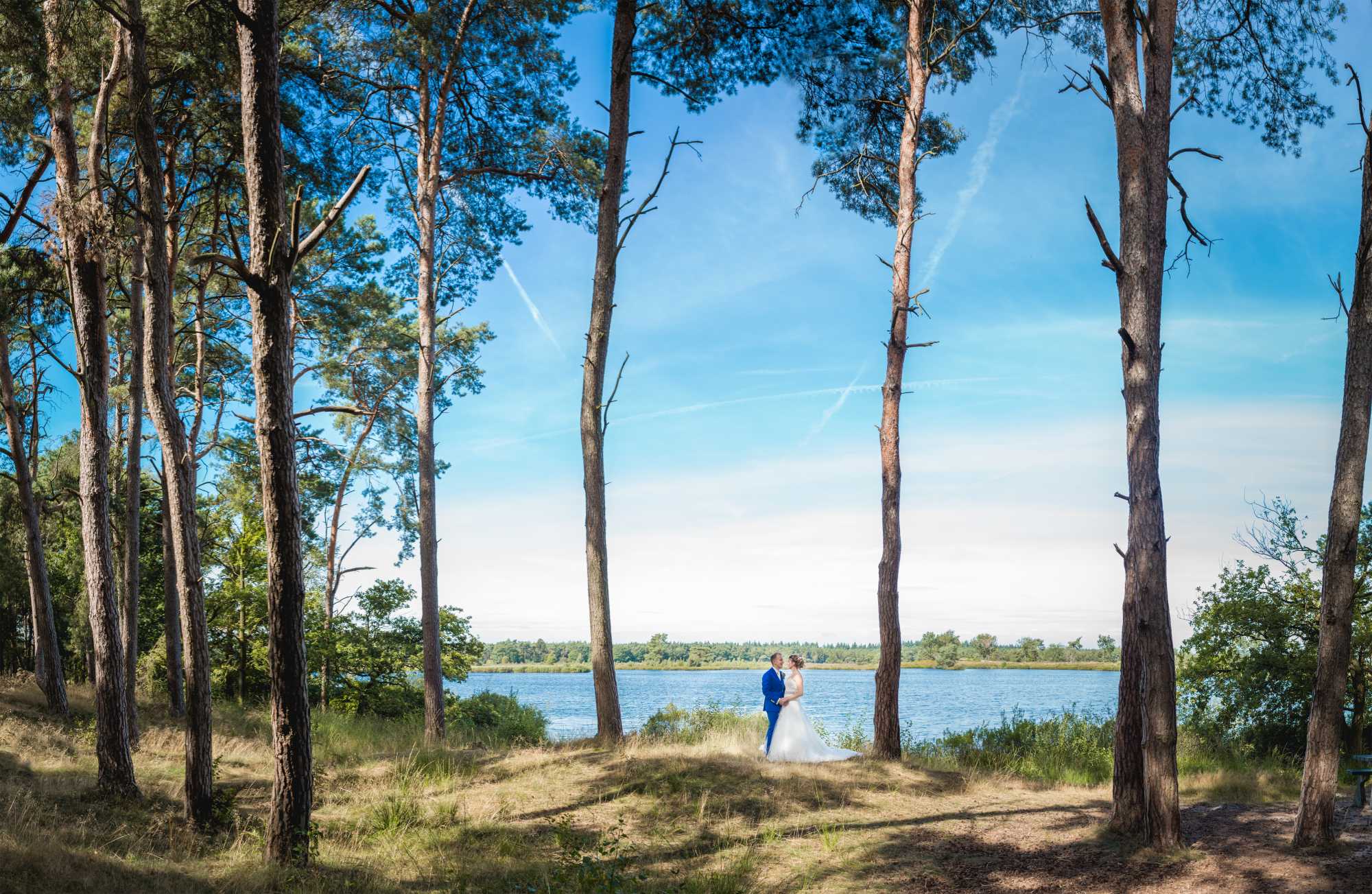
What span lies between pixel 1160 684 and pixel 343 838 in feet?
22.2

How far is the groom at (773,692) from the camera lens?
36.4 feet

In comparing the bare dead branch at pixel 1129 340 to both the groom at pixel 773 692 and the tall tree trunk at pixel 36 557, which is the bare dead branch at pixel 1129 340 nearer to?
the groom at pixel 773 692

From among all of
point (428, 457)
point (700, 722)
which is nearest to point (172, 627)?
point (428, 457)

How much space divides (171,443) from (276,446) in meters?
2.93

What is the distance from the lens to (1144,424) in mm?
7363

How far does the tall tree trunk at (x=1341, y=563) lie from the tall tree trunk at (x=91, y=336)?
1064cm

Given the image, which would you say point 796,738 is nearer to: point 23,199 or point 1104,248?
point 1104,248

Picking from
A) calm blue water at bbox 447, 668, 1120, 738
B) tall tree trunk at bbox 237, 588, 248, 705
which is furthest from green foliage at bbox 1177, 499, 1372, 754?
tall tree trunk at bbox 237, 588, 248, 705

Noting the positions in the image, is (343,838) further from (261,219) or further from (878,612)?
(878,612)

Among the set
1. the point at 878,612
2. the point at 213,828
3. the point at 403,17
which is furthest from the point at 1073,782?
the point at 403,17

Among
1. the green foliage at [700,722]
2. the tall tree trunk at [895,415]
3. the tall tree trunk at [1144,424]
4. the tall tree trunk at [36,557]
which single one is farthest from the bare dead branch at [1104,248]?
the tall tree trunk at [36,557]

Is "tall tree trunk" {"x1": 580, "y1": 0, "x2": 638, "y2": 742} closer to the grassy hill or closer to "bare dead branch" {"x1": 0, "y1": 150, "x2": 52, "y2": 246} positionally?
the grassy hill

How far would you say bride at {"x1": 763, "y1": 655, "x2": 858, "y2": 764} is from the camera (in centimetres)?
1067

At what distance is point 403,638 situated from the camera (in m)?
18.6
